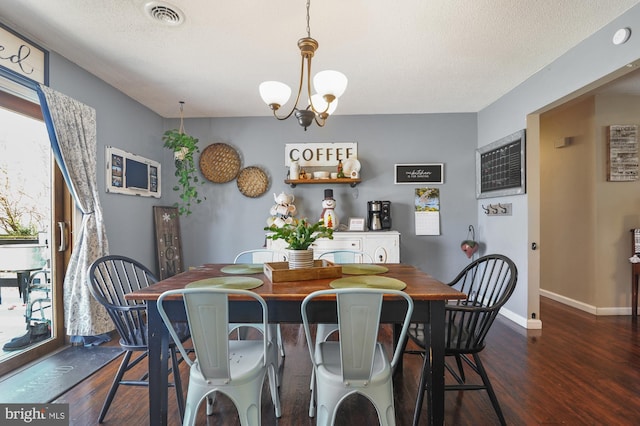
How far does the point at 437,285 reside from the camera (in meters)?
1.61

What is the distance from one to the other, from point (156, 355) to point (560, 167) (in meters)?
4.79

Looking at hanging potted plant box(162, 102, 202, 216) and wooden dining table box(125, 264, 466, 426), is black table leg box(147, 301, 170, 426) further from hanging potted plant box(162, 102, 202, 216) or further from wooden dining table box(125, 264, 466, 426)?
hanging potted plant box(162, 102, 202, 216)

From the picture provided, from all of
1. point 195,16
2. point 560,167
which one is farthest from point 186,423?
point 560,167

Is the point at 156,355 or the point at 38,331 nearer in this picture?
the point at 156,355

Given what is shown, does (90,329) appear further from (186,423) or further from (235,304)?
(235,304)

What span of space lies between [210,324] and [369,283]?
827mm

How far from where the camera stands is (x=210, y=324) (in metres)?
1.28

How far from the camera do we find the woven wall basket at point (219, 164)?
13.2 ft

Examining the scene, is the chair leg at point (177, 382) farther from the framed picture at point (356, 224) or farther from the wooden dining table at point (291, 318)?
the framed picture at point (356, 224)

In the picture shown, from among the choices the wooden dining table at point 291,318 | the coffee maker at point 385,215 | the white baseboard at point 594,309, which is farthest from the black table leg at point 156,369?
the white baseboard at point 594,309

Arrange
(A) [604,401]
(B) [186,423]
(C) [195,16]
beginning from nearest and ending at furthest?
(B) [186,423], (A) [604,401], (C) [195,16]

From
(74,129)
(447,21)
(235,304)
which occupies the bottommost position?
(235,304)

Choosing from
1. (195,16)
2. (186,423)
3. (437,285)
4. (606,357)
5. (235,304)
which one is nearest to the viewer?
(186,423)

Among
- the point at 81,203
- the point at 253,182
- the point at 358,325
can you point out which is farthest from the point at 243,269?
the point at 253,182
